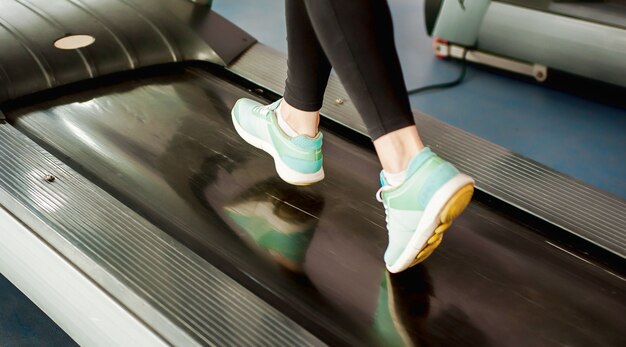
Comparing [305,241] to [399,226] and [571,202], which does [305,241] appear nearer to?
[399,226]

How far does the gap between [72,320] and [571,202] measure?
1.06 metres

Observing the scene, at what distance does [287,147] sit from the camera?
51.3 inches

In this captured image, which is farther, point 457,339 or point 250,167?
point 250,167

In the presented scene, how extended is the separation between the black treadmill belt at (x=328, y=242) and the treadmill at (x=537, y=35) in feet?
3.64

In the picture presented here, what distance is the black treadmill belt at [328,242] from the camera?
3.72ft

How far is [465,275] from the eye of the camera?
124 centimetres

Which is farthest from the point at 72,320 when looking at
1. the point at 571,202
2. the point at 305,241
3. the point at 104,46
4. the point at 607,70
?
the point at 607,70

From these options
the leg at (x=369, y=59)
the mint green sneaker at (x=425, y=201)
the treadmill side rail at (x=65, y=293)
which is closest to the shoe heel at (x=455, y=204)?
the mint green sneaker at (x=425, y=201)

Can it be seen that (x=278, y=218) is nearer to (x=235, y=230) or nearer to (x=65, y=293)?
(x=235, y=230)

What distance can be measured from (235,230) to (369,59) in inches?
21.9

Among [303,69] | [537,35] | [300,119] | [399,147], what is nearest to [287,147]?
[300,119]

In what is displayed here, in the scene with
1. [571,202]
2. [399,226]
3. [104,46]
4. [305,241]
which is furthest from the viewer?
[104,46]

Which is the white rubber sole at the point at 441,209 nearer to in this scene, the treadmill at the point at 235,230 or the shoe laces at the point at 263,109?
the treadmill at the point at 235,230

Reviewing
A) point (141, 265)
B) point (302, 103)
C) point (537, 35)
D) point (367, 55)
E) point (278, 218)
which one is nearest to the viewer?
point (367, 55)
